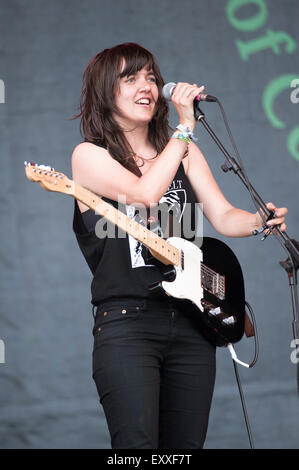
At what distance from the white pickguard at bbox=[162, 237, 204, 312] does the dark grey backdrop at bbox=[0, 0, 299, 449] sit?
1.40 metres

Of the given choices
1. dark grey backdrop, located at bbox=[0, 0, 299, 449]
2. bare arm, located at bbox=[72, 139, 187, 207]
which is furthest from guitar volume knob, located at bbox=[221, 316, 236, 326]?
dark grey backdrop, located at bbox=[0, 0, 299, 449]

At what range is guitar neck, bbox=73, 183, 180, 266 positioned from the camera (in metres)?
1.64

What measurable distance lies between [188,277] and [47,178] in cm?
49

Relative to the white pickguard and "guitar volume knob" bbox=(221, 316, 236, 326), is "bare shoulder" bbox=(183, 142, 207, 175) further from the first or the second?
"guitar volume knob" bbox=(221, 316, 236, 326)

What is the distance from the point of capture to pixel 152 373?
5.44ft

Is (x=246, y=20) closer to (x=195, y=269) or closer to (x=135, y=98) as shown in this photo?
(x=135, y=98)

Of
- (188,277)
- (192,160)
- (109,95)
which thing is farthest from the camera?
(192,160)

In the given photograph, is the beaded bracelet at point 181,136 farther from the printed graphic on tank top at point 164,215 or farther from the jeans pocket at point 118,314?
the jeans pocket at point 118,314

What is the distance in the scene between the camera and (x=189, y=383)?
68.4 inches

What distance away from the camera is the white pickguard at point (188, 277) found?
5.60ft

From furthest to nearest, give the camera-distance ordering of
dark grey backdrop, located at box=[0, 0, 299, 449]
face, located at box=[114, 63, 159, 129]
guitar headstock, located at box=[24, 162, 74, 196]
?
1. dark grey backdrop, located at box=[0, 0, 299, 449]
2. face, located at box=[114, 63, 159, 129]
3. guitar headstock, located at box=[24, 162, 74, 196]

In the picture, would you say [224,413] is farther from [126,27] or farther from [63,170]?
[126,27]

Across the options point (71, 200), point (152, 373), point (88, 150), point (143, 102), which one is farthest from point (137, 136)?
point (71, 200)

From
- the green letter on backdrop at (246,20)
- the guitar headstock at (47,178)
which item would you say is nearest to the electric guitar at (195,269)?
the guitar headstock at (47,178)
